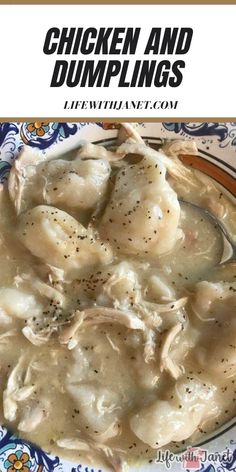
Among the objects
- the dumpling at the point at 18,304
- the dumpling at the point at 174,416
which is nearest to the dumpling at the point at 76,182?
the dumpling at the point at 18,304


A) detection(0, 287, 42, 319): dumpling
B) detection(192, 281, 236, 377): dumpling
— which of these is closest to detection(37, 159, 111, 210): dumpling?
detection(0, 287, 42, 319): dumpling

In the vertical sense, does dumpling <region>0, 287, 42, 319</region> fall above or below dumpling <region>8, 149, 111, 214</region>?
below

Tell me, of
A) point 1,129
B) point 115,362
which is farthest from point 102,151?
point 115,362

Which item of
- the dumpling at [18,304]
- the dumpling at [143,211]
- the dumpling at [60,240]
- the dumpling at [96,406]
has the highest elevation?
the dumpling at [143,211]

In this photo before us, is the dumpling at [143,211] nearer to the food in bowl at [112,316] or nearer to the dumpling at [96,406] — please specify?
the food in bowl at [112,316]

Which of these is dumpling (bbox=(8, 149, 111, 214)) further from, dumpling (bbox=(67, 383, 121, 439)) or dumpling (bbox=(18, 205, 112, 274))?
dumpling (bbox=(67, 383, 121, 439))

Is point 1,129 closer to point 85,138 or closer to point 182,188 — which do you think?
point 85,138

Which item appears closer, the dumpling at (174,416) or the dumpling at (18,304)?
the dumpling at (174,416)

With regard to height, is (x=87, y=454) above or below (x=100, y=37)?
below

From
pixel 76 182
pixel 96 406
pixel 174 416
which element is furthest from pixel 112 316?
pixel 76 182
